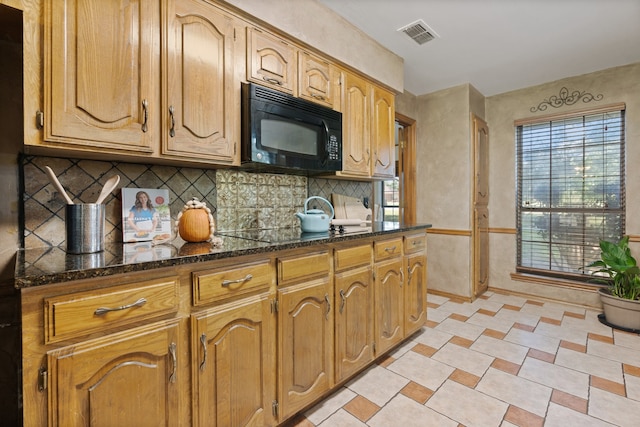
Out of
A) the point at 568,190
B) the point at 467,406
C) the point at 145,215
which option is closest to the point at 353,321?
the point at 467,406

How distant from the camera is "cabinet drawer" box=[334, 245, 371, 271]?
173 cm

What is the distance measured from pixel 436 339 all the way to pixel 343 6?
8.78 feet

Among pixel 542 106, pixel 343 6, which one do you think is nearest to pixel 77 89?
pixel 343 6

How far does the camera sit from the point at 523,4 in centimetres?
204

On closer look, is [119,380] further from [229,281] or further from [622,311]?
[622,311]

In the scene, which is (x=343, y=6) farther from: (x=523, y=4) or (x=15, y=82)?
(x=15, y=82)

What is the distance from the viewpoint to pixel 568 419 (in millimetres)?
1575

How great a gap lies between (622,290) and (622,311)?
0.23 meters

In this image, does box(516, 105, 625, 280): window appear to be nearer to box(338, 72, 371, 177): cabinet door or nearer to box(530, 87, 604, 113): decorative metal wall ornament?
box(530, 87, 604, 113): decorative metal wall ornament

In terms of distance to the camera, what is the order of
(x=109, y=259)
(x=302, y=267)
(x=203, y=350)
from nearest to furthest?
(x=109, y=259), (x=203, y=350), (x=302, y=267)

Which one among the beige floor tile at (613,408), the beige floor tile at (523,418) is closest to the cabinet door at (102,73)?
the beige floor tile at (523,418)

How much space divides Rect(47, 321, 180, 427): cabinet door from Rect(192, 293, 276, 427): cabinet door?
3.5 inches

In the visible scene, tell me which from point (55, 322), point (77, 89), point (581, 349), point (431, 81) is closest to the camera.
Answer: point (55, 322)

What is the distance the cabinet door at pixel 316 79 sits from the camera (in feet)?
6.46
